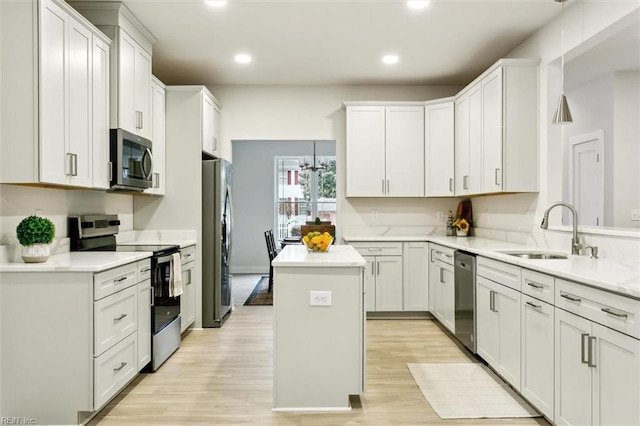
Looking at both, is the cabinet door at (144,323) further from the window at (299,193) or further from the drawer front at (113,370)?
the window at (299,193)

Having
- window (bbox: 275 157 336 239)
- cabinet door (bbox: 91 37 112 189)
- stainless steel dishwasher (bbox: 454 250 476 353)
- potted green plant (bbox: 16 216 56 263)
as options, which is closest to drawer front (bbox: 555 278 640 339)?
stainless steel dishwasher (bbox: 454 250 476 353)

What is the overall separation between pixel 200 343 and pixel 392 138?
315 cm

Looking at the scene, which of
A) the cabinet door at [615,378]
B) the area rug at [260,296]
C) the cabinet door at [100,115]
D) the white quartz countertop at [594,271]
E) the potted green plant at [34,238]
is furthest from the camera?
the area rug at [260,296]

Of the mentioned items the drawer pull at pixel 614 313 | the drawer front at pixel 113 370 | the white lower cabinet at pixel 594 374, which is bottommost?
the drawer front at pixel 113 370

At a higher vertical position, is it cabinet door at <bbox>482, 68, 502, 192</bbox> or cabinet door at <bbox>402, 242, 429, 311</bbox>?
cabinet door at <bbox>482, 68, 502, 192</bbox>

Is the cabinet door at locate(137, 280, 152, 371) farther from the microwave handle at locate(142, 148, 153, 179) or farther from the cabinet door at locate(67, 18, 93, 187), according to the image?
the microwave handle at locate(142, 148, 153, 179)

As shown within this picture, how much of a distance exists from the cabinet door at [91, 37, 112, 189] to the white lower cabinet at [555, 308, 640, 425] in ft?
A: 10.2

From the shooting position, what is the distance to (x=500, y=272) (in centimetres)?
302

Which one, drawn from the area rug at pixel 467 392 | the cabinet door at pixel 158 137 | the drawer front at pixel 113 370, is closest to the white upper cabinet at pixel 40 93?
the drawer front at pixel 113 370

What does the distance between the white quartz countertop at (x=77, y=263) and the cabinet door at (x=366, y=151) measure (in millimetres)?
2854

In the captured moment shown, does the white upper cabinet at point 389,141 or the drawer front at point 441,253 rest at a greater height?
the white upper cabinet at point 389,141

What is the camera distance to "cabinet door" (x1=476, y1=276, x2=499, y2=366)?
315 centimetres

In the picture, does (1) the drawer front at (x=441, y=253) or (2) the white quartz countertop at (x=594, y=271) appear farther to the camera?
(1) the drawer front at (x=441, y=253)

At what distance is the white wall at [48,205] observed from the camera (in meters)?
2.65
